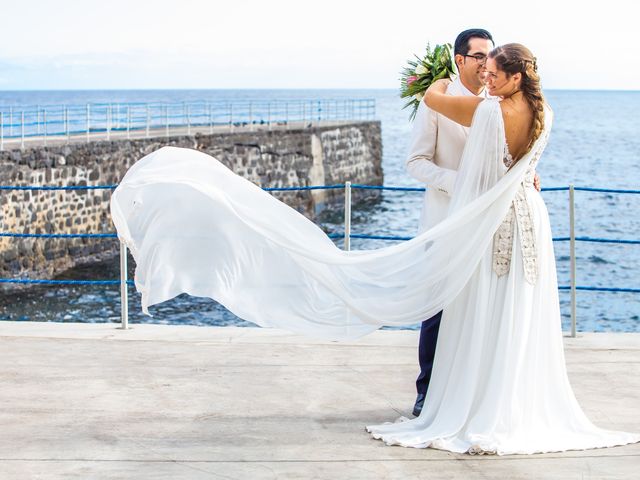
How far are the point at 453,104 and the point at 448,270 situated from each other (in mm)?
713

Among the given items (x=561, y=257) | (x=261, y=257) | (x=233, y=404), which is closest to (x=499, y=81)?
(x=261, y=257)

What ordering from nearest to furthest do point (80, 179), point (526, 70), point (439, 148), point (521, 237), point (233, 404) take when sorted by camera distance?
point (526, 70), point (521, 237), point (439, 148), point (233, 404), point (80, 179)

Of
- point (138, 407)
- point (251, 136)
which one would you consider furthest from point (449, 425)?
point (251, 136)

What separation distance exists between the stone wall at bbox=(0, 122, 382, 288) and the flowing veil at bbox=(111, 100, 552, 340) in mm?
Answer: 14297

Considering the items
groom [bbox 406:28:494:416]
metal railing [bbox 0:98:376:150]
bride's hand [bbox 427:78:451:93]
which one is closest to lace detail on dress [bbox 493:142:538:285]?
groom [bbox 406:28:494:416]

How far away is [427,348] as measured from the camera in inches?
193

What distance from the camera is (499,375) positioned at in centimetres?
430

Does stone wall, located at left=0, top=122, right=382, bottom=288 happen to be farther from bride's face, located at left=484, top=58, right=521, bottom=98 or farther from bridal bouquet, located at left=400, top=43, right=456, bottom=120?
bride's face, located at left=484, top=58, right=521, bottom=98

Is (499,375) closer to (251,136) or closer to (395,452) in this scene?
(395,452)

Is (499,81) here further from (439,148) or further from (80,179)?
(80,179)

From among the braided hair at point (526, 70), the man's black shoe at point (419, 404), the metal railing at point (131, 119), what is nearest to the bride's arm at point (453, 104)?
the braided hair at point (526, 70)

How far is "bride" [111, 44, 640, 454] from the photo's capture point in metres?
4.31

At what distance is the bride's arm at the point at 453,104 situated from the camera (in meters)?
4.36

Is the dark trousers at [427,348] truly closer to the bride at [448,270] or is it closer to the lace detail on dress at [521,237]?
the bride at [448,270]
